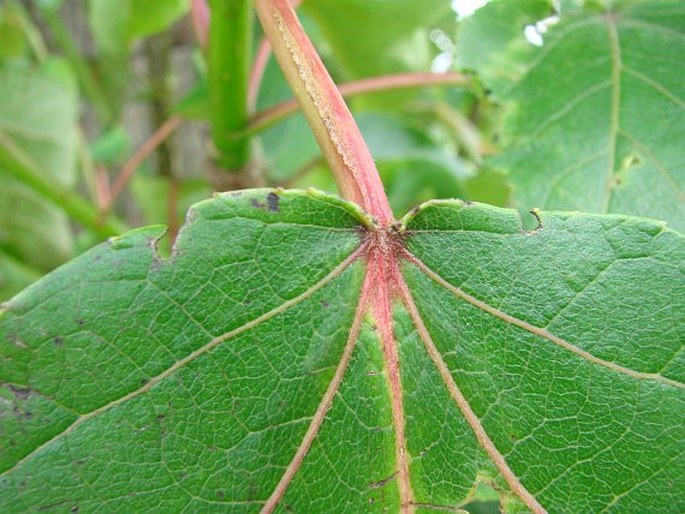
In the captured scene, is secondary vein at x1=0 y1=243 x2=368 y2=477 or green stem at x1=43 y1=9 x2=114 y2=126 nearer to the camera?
secondary vein at x1=0 y1=243 x2=368 y2=477

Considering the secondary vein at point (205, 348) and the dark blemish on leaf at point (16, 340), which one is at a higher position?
the dark blemish on leaf at point (16, 340)

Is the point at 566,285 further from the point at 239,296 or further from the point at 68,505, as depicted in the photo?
the point at 68,505

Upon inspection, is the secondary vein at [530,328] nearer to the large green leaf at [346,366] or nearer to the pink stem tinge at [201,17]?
the large green leaf at [346,366]

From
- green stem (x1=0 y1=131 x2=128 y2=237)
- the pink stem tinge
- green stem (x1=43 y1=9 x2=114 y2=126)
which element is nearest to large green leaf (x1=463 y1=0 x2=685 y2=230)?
the pink stem tinge

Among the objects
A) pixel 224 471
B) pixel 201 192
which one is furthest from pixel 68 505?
pixel 201 192

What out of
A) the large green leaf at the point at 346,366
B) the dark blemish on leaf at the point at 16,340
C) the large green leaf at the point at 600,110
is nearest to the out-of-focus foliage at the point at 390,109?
the large green leaf at the point at 600,110

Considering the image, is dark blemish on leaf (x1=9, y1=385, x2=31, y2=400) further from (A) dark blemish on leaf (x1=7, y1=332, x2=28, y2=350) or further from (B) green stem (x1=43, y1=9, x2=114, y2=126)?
(B) green stem (x1=43, y1=9, x2=114, y2=126)
